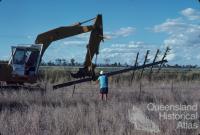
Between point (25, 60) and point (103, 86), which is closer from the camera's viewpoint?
point (103, 86)

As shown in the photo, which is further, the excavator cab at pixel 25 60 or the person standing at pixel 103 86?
the excavator cab at pixel 25 60

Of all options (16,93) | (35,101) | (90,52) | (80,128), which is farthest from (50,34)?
(80,128)

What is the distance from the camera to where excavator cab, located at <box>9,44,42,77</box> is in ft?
79.4

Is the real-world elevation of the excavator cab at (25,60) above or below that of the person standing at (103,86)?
above

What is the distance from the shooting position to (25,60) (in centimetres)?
2445

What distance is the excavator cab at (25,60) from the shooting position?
24.2 meters

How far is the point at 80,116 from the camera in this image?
13.8 m

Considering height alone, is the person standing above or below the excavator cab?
below

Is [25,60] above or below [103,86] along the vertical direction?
above

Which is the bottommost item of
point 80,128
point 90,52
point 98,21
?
point 80,128

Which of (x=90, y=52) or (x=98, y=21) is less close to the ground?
(x=98, y=21)

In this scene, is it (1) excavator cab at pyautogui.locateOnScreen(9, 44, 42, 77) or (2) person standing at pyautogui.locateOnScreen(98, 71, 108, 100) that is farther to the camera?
(1) excavator cab at pyautogui.locateOnScreen(9, 44, 42, 77)

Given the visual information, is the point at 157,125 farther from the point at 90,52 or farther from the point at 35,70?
the point at 90,52

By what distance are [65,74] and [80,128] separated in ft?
99.5
